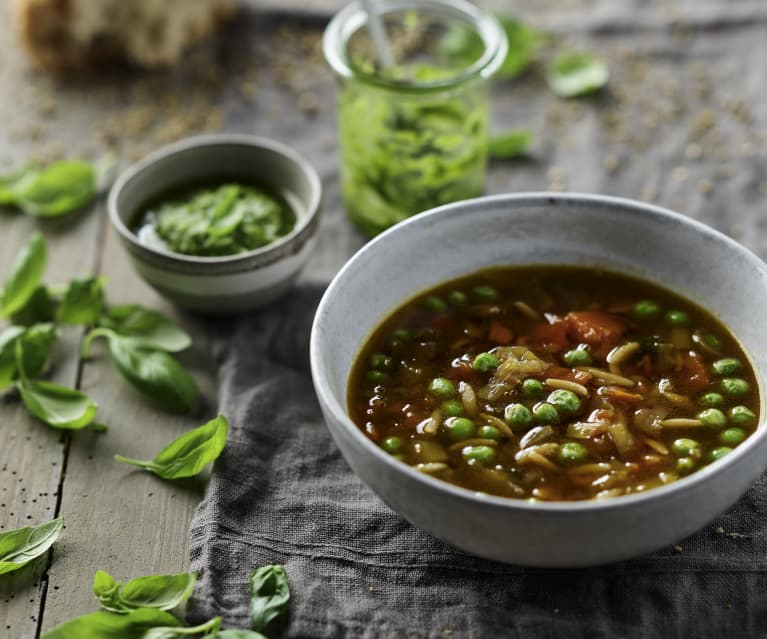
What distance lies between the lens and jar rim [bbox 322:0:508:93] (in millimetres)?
4047

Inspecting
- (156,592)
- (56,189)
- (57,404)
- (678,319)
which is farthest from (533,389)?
(56,189)

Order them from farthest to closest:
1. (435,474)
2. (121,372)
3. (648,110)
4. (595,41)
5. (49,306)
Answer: (595,41) < (648,110) < (49,306) < (121,372) < (435,474)

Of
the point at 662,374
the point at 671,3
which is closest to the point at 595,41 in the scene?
the point at 671,3

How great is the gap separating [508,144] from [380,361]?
1.93 m

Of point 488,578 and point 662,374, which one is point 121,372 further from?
point 662,374

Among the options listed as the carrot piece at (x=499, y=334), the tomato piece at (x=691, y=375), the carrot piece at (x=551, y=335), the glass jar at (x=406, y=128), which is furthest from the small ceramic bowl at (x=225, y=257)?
the tomato piece at (x=691, y=375)


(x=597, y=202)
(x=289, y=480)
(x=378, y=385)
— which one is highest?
(x=597, y=202)

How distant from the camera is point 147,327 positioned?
3.91 m

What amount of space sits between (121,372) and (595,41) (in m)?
3.26

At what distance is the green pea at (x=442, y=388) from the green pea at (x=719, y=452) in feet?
2.50

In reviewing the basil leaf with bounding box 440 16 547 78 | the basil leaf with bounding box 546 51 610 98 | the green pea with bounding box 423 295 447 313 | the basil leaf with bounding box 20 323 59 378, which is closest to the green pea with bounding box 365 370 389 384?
the green pea with bounding box 423 295 447 313

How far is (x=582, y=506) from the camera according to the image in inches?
97.6

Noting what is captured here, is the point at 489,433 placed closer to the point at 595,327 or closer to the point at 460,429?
the point at 460,429

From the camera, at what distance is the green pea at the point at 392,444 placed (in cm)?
294
